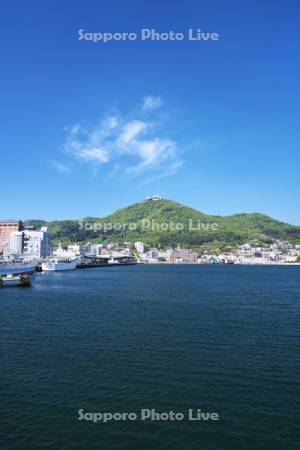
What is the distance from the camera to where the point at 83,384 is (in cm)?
1852

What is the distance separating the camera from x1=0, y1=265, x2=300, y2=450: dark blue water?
1387 cm

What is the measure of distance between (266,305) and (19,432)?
125 feet

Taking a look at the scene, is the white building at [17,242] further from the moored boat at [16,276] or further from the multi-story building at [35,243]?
the moored boat at [16,276]

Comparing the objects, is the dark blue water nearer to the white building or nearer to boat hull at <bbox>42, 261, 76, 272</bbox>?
boat hull at <bbox>42, 261, 76, 272</bbox>

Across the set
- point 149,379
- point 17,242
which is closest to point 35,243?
point 17,242

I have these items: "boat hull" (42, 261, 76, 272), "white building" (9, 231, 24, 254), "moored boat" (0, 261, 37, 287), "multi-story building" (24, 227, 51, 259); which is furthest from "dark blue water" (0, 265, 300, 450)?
"white building" (9, 231, 24, 254)

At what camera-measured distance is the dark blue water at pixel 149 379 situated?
13.9 m

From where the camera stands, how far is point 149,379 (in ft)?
63.6

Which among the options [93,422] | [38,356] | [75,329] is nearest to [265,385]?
[93,422]

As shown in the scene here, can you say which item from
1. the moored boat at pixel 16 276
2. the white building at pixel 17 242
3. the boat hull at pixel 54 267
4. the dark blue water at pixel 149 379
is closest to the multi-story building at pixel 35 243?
the white building at pixel 17 242

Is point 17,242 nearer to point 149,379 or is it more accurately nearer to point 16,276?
point 16,276

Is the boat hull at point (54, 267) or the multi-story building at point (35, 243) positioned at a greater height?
the multi-story building at point (35, 243)

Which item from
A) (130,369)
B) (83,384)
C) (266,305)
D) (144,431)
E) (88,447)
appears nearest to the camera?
(88,447)

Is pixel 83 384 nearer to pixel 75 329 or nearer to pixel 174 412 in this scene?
pixel 174 412
